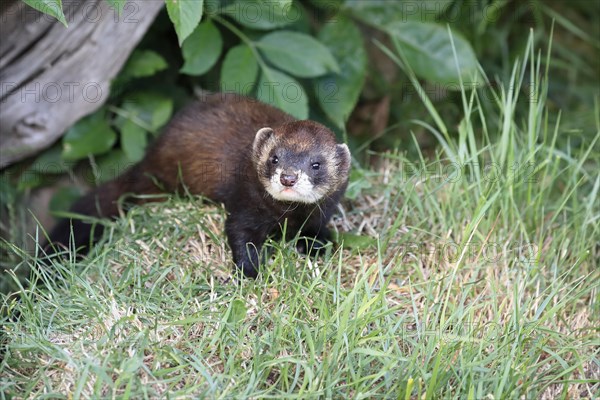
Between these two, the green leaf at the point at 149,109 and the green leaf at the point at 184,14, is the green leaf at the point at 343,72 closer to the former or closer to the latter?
the green leaf at the point at 149,109

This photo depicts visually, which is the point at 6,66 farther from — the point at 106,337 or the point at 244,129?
the point at 106,337

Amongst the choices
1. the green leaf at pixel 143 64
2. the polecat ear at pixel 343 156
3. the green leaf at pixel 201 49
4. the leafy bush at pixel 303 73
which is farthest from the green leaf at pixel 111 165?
the polecat ear at pixel 343 156

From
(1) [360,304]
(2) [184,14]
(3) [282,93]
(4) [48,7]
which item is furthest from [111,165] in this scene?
(1) [360,304]

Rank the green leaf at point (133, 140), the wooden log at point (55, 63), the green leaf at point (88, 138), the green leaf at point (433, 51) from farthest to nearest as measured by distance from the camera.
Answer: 1. the green leaf at point (133, 140)
2. the green leaf at point (88, 138)
3. the green leaf at point (433, 51)
4. the wooden log at point (55, 63)

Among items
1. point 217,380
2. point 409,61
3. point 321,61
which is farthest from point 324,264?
point 409,61

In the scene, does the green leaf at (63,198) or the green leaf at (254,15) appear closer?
the green leaf at (254,15)

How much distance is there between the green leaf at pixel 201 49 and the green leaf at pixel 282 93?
1.12 ft

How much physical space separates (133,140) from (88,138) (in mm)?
299

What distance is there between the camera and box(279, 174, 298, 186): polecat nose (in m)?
3.77

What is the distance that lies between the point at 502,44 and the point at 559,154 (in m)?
2.26

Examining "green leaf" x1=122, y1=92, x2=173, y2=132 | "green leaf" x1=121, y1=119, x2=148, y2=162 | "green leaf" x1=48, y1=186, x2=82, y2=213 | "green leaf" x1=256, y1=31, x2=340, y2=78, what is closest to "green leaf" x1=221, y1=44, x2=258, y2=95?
"green leaf" x1=256, y1=31, x2=340, y2=78

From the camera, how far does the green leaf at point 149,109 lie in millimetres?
5570

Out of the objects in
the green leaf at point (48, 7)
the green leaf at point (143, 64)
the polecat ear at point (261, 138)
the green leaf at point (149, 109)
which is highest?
the green leaf at point (48, 7)

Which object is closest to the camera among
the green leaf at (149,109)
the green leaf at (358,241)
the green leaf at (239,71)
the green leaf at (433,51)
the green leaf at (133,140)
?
the green leaf at (358,241)
